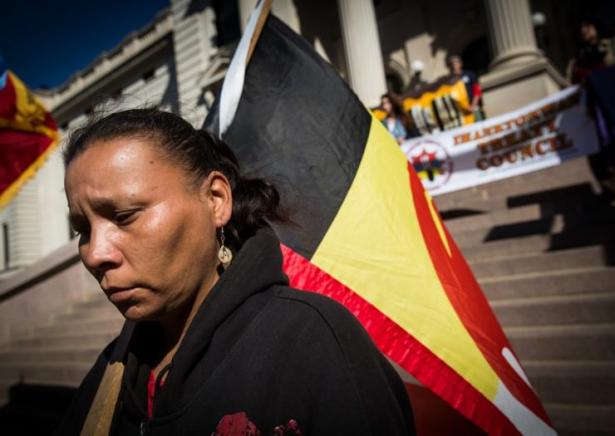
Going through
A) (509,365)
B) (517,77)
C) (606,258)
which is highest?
(517,77)

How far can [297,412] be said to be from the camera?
858mm

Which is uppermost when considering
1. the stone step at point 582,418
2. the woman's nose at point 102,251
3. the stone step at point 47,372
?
the woman's nose at point 102,251

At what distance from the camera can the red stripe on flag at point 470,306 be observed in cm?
141

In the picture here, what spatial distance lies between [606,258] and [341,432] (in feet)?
12.0

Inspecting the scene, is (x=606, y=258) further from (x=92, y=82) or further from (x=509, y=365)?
(x=92, y=82)

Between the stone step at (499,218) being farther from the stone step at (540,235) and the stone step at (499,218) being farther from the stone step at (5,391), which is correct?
the stone step at (5,391)

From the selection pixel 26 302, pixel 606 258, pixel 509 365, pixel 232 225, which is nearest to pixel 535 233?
pixel 606 258

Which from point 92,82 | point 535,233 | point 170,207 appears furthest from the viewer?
point 92,82

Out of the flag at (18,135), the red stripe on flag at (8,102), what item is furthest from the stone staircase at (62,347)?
the red stripe on flag at (8,102)

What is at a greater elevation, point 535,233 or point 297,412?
point 297,412

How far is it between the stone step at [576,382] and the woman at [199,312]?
7.28ft

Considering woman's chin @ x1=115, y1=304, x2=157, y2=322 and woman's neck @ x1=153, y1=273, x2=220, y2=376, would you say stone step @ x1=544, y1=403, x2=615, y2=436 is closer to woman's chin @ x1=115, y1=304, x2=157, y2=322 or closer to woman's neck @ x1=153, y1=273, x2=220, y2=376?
woman's neck @ x1=153, y1=273, x2=220, y2=376

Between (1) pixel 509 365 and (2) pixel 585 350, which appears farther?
(2) pixel 585 350

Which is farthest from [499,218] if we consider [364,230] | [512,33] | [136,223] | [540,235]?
[512,33]
